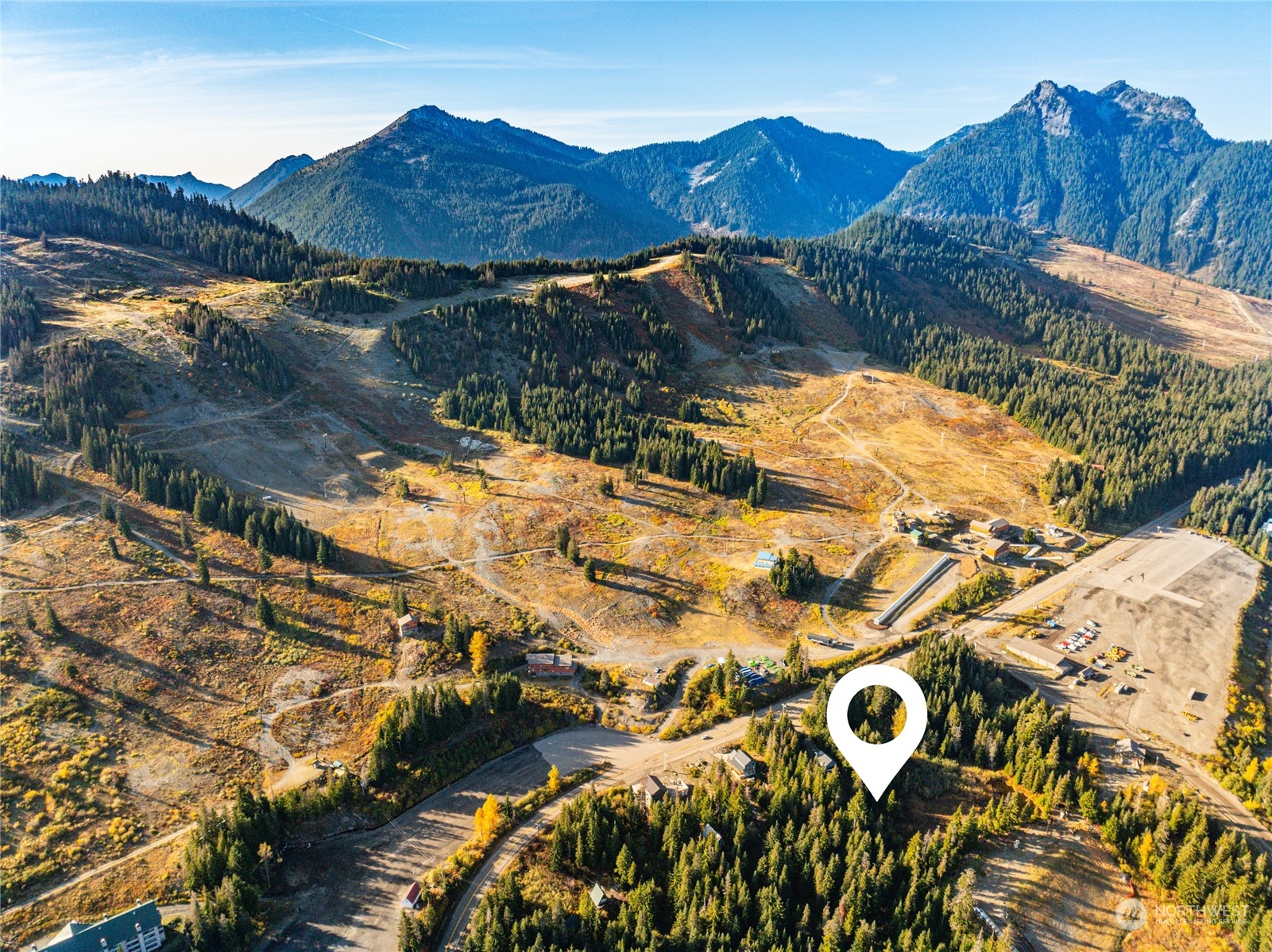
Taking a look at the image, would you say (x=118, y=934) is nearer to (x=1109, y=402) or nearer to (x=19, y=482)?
(x=19, y=482)

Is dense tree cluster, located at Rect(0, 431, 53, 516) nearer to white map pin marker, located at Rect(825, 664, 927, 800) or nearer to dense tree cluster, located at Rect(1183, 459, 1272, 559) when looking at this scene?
white map pin marker, located at Rect(825, 664, 927, 800)

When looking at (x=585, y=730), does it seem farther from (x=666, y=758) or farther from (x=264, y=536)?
(x=264, y=536)

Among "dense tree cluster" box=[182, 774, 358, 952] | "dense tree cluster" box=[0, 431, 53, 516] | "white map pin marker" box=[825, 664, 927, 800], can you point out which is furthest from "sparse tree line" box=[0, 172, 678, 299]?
"white map pin marker" box=[825, 664, 927, 800]

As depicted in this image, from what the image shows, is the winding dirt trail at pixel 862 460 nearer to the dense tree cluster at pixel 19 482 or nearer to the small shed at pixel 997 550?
the small shed at pixel 997 550

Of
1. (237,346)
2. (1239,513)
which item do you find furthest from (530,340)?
(1239,513)

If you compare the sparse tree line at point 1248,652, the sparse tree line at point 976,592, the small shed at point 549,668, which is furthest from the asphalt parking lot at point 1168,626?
the small shed at point 549,668

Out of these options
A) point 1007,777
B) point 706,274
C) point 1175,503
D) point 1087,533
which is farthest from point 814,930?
point 706,274
